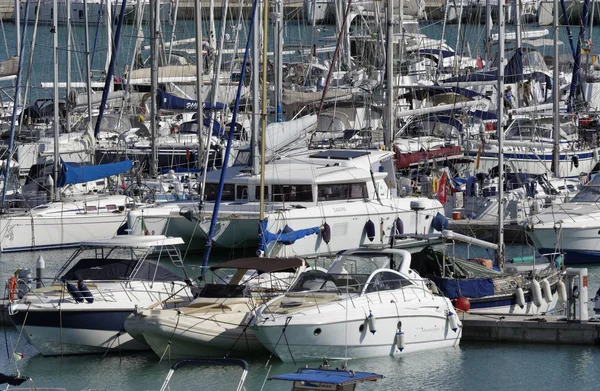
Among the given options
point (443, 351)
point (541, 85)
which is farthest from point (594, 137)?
point (443, 351)

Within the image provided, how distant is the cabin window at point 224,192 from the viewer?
35281 mm

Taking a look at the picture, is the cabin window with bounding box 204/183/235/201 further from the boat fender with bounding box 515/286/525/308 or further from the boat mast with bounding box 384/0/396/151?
the boat fender with bounding box 515/286/525/308

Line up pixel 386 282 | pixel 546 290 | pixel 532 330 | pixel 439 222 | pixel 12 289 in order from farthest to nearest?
1. pixel 439 222
2. pixel 546 290
3. pixel 12 289
4. pixel 532 330
5. pixel 386 282

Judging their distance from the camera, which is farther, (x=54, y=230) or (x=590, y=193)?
(x=54, y=230)

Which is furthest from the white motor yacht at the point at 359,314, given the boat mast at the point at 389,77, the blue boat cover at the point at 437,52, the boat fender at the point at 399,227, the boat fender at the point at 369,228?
the blue boat cover at the point at 437,52

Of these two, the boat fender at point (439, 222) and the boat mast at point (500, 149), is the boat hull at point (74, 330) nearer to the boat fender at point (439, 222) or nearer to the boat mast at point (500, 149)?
the boat mast at point (500, 149)

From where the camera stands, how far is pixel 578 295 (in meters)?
25.6

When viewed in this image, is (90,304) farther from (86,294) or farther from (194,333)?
(194,333)

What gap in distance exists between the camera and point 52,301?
24812 millimetres

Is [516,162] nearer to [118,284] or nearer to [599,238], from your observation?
[599,238]

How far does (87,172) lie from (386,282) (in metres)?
16.3

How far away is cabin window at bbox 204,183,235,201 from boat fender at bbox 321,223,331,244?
2.47 metres

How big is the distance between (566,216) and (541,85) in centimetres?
2777

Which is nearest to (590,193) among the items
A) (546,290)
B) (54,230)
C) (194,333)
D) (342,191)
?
(342,191)
